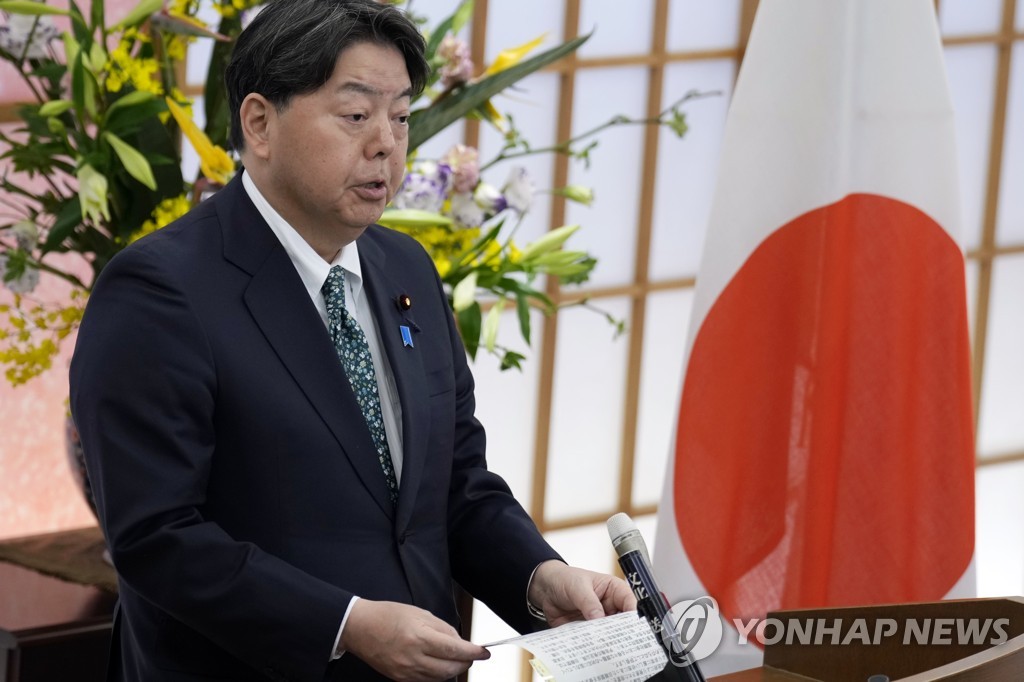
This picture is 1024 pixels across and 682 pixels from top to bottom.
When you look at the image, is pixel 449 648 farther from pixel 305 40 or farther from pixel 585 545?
pixel 585 545

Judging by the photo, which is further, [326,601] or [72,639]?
[72,639]

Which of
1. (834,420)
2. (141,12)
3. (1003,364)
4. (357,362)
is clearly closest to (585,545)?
(834,420)

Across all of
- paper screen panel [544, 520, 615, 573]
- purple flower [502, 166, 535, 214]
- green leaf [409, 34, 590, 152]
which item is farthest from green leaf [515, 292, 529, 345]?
paper screen panel [544, 520, 615, 573]

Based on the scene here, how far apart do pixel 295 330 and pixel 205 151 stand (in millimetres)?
555

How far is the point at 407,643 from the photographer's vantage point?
1339 mm

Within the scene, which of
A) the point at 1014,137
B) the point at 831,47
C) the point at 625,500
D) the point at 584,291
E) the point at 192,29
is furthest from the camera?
the point at 1014,137

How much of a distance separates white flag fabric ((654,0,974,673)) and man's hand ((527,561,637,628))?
2.91 feet

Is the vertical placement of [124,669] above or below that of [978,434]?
below

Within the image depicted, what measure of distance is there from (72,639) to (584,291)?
1.57 meters

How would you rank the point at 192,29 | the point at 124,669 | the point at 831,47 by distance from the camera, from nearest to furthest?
the point at 124,669
the point at 192,29
the point at 831,47

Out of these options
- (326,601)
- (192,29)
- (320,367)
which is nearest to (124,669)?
(326,601)

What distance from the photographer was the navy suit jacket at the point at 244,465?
137 centimetres

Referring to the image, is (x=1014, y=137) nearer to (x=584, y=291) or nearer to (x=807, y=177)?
(x=584, y=291)

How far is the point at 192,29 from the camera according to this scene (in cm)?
200
